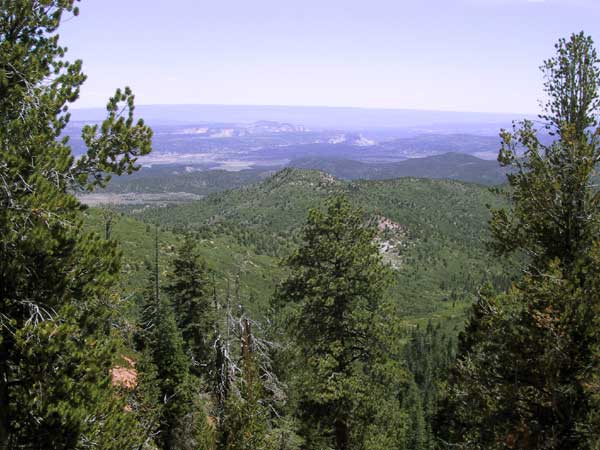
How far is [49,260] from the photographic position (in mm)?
7277

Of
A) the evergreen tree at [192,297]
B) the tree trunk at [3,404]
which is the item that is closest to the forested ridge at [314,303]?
the tree trunk at [3,404]

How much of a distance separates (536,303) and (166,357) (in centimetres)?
1997

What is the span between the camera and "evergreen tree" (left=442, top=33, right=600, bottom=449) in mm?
8289

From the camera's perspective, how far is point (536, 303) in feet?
29.1

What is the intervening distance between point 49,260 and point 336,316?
29.6ft

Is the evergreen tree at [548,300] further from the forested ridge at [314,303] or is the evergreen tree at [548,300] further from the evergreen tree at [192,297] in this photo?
the evergreen tree at [192,297]

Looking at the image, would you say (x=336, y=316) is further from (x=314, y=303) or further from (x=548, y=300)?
(x=548, y=300)

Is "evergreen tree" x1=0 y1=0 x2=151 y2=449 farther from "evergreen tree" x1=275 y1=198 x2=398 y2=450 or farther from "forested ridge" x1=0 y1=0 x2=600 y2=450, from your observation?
"evergreen tree" x1=275 y1=198 x2=398 y2=450

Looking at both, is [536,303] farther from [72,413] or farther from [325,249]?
[72,413]

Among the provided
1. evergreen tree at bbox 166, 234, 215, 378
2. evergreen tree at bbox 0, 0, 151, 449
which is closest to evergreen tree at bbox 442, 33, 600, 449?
evergreen tree at bbox 0, 0, 151, 449

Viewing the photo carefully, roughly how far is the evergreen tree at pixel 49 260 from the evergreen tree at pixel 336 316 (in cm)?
692

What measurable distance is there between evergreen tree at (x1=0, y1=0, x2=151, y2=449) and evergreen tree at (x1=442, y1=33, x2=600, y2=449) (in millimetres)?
7150

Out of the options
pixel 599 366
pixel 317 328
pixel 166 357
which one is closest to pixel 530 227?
pixel 599 366

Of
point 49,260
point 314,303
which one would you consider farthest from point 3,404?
point 314,303
